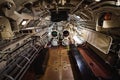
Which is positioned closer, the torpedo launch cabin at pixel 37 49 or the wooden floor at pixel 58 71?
the torpedo launch cabin at pixel 37 49

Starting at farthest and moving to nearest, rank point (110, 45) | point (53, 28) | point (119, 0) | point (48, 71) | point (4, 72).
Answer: point (53, 28) < point (48, 71) < point (110, 45) < point (119, 0) < point (4, 72)

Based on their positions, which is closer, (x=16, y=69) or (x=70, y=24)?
(x=16, y=69)

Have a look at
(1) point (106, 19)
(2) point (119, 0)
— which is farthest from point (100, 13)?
(2) point (119, 0)

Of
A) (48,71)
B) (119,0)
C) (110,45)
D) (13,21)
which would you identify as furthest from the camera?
(48,71)

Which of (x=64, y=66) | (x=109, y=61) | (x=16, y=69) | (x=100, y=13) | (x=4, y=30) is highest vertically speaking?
(x=100, y=13)

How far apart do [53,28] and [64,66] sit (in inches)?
318

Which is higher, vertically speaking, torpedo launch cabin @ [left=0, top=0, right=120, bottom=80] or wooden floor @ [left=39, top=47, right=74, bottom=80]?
torpedo launch cabin @ [left=0, top=0, right=120, bottom=80]

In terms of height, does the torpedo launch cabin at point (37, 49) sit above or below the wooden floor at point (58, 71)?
above

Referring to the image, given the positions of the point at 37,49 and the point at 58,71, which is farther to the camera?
the point at 37,49

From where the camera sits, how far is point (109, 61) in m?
5.49

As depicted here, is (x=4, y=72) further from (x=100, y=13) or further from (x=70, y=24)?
(x=70, y=24)

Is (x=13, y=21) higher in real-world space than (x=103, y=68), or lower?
higher

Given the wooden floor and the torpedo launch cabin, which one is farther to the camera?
the wooden floor

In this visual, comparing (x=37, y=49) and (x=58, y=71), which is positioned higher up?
(x=37, y=49)
